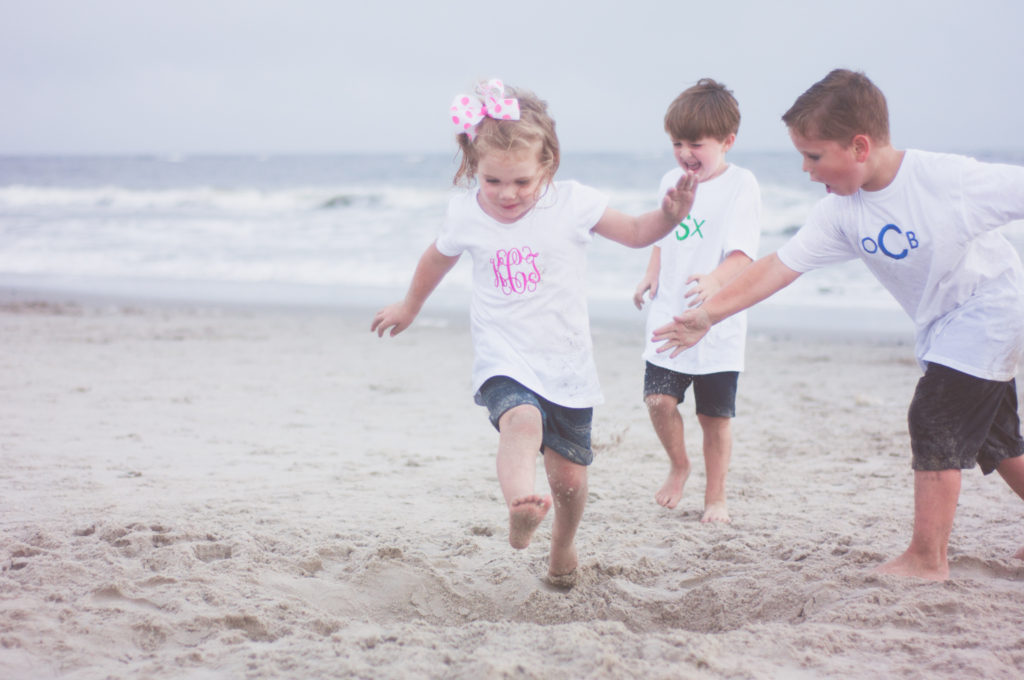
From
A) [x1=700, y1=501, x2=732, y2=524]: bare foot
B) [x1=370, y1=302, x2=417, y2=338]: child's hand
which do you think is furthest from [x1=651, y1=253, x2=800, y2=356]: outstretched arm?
[x1=700, y1=501, x2=732, y2=524]: bare foot

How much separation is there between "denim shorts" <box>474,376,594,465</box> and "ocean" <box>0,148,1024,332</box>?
1372 mm

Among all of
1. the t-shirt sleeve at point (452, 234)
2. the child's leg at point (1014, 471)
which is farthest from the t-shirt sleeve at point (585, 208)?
the child's leg at point (1014, 471)

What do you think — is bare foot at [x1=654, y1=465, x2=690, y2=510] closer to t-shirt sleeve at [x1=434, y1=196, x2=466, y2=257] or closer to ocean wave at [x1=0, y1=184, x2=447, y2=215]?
t-shirt sleeve at [x1=434, y1=196, x2=466, y2=257]

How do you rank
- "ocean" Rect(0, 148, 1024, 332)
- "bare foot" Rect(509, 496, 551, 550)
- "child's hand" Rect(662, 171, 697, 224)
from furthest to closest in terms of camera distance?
"ocean" Rect(0, 148, 1024, 332), "child's hand" Rect(662, 171, 697, 224), "bare foot" Rect(509, 496, 551, 550)

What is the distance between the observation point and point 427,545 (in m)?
3.59

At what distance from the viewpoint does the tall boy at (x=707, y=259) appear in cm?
374

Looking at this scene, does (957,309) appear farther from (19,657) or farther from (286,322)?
(286,322)

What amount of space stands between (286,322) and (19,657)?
7.47 metres

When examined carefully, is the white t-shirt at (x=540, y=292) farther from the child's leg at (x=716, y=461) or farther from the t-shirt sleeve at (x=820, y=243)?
the child's leg at (x=716, y=461)

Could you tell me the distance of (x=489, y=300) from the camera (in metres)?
2.98

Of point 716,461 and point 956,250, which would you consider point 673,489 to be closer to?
point 716,461

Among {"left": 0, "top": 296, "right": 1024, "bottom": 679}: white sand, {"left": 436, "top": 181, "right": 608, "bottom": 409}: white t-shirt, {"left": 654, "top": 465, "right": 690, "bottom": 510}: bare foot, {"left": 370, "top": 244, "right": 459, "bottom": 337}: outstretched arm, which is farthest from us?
{"left": 654, "top": 465, "right": 690, "bottom": 510}: bare foot

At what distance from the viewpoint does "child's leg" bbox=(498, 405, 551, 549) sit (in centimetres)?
260

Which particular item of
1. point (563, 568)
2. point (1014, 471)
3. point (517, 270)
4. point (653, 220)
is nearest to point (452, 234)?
point (517, 270)
